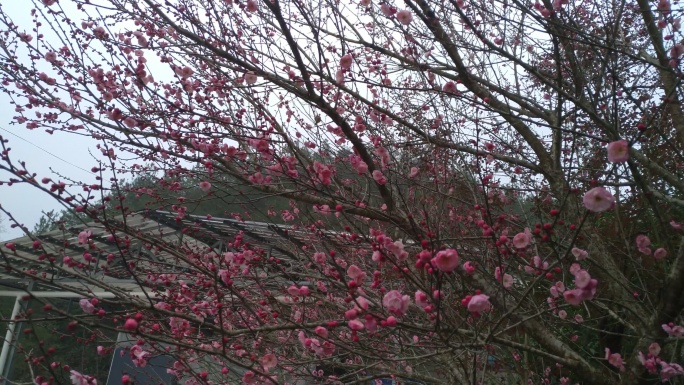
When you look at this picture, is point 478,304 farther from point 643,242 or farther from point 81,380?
point 643,242

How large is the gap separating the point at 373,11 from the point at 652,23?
90.6 inches

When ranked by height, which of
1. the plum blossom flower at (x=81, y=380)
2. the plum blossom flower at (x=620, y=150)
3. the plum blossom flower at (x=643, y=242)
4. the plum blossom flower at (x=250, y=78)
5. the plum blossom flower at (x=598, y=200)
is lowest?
the plum blossom flower at (x=81, y=380)

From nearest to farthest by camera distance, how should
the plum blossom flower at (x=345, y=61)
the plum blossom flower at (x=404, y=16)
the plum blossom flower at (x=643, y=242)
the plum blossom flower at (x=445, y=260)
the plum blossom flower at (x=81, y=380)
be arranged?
the plum blossom flower at (x=445, y=260)
the plum blossom flower at (x=81, y=380)
the plum blossom flower at (x=643, y=242)
the plum blossom flower at (x=345, y=61)
the plum blossom flower at (x=404, y=16)

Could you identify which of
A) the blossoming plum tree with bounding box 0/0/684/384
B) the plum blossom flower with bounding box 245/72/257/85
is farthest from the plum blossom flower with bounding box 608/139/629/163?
the plum blossom flower with bounding box 245/72/257/85

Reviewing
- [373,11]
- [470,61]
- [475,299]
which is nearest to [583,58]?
[470,61]

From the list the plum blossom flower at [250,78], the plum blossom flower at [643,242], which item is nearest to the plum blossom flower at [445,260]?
the plum blossom flower at [643,242]

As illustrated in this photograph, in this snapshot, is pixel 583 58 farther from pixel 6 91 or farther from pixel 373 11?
pixel 6 91

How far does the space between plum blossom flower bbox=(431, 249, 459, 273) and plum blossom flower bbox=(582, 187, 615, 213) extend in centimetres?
56

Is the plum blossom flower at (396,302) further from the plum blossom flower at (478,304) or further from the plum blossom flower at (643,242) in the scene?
the plum blossom flower at (643,242)

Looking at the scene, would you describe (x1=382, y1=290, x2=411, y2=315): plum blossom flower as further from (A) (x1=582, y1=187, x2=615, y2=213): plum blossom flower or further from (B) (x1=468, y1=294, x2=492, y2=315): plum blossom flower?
(A) (x1=582, y1=187, x2=615, y2=213): plum blossom flower

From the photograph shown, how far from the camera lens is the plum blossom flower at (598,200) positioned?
1847mm

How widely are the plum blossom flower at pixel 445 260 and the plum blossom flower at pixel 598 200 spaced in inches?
22.2

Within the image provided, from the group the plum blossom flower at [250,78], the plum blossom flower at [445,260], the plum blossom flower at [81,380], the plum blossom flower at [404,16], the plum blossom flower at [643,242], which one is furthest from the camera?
the plum blossom flower at [404,16]

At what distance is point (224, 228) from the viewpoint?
7375 millimetres
